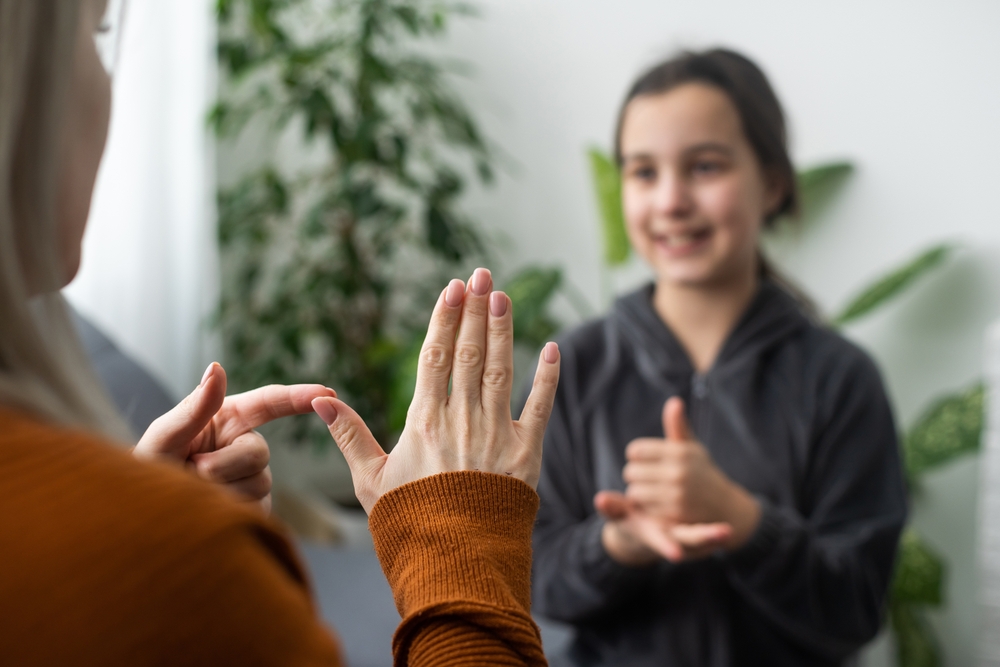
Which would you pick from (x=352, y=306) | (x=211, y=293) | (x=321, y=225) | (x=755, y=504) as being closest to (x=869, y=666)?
(x=755, y=504)

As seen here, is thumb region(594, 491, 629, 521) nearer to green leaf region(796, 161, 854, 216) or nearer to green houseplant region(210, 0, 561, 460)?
green houseplant region(210, 0, 561, 460)

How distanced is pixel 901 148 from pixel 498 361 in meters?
1.54

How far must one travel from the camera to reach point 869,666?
6.15 ft

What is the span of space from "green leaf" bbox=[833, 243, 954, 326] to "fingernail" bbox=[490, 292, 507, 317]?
127 cm

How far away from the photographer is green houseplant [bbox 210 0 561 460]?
190 centimetres

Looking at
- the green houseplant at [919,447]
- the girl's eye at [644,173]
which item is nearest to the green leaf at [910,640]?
the green houseplant at [919,447]

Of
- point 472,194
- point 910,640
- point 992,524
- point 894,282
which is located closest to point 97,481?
point 992,524

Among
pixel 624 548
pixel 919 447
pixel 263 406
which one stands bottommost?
pixel 919 447

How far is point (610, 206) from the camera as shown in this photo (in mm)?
1848

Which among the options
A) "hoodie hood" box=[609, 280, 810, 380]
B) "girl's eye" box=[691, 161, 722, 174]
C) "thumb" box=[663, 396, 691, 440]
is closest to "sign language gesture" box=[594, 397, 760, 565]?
"thumb" box=[663, 396, 691, 440]

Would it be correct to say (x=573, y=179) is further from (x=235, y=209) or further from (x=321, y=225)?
(x=235, y=209)

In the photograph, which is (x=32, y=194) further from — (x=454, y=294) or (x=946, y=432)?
(x=946, y=432)

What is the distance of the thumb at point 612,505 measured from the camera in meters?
0.90

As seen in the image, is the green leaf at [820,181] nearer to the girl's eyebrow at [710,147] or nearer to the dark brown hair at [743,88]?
the dark brown hair at [743,88]
